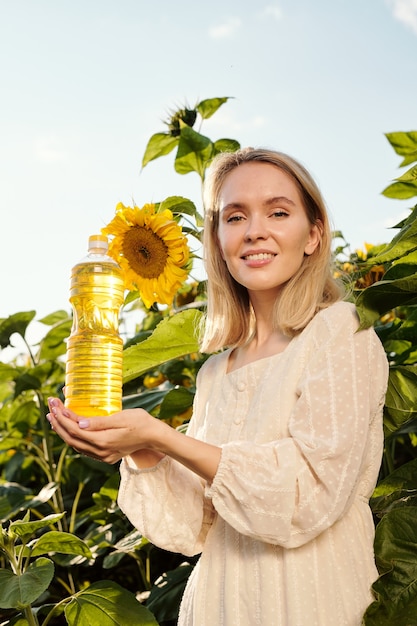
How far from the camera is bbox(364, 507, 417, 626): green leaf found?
149cm

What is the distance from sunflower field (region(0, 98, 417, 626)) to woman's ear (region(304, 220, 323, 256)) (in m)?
0.11

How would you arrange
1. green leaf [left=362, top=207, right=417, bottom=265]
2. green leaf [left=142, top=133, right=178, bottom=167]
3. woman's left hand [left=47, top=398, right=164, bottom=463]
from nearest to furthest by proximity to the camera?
woman's left hand [left=47, top=398, right=164, bottom=463] < green leaf [left=362, top=207, right=417, bottom=265] < green leaf [left=142, top=133, right=178, bottom=167]

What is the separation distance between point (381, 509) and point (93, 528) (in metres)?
1.26

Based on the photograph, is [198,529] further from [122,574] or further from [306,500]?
[122,574]

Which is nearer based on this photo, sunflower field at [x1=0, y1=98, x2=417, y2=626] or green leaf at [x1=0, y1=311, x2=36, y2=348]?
sunflower field at [x1=0, y1=98, x2=417, y2=626]

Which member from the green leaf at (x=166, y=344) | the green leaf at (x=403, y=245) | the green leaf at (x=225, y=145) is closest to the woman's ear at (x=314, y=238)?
the green leaf at (x=403, y=245)

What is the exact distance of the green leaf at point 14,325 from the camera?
283cm

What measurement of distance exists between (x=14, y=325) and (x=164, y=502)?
1.38 meters

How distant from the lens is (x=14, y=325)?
2.88 meters

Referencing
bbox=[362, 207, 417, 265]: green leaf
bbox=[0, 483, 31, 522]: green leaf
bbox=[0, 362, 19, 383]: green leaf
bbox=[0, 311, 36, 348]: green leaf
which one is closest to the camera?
bbox=[362, 207, 417, 265]: green leaf

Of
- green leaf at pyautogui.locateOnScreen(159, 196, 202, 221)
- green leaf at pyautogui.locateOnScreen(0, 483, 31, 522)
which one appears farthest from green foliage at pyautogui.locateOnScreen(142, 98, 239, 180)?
green leaf at pyautogui.locateOnScreen(0, 483, 31, 522)

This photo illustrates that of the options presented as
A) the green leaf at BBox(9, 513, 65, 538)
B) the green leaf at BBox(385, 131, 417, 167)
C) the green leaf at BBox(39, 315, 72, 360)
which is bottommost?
the green leaf at BBox(9, 513, 65, 538)

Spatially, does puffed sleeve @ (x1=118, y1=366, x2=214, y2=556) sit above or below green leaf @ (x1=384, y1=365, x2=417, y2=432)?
below

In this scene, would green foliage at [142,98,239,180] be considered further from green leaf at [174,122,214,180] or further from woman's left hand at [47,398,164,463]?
woman's left hand at [47,398,164,463]
